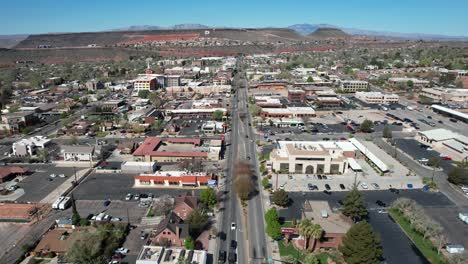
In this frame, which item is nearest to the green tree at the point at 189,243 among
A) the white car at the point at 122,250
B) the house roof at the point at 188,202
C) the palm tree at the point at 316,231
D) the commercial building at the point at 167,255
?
the commercial building at the point at 167,255

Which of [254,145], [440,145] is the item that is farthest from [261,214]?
[440,145]

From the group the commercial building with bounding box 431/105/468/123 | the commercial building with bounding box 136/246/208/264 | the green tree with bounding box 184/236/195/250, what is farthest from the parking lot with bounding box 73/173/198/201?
the commercial building with bounding box 431/105/468/123

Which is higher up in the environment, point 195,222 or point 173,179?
point 195,222

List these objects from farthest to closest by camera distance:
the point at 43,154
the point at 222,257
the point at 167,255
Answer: the point at 43,154
the point at 222,257
the point at 167,255

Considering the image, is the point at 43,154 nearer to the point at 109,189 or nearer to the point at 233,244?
the point at 109,189

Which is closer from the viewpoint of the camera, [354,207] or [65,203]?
[354,207]

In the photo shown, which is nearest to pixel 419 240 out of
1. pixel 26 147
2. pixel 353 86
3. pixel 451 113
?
pixel 451 113

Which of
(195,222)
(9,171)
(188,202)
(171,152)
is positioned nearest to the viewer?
(195,222)
